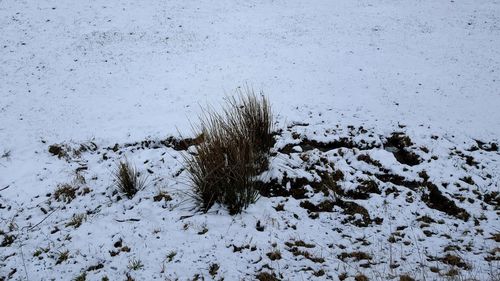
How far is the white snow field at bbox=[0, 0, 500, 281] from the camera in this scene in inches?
148

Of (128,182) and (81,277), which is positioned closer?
(81,277)

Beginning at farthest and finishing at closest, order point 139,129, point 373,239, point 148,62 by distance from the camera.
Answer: point 148,62, point 139,129, point 373,239

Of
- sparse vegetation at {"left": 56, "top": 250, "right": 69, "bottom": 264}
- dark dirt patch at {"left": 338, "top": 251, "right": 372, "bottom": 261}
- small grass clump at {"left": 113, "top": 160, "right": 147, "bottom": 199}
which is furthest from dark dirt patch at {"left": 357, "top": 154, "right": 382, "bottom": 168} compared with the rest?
sparse vegetation at {"left": 56, "top": 250, "right": 69, "bottom": 264}

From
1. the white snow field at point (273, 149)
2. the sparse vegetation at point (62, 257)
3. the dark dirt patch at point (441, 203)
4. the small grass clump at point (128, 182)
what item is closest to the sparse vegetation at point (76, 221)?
the white snow field at point (273, 149)

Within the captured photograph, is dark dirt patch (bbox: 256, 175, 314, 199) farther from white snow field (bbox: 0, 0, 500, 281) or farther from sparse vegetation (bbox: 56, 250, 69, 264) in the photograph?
sparse vegetation (bbox: 56, 250, 69, 264)

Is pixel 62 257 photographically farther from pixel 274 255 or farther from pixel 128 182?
pixel 274 255

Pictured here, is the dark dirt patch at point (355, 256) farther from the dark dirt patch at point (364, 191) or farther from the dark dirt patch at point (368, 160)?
the dark dirt patch at point (368, 160)

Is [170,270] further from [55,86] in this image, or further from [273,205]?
[55,86]

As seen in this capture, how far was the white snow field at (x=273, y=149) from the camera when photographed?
376cm

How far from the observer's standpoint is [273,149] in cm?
584

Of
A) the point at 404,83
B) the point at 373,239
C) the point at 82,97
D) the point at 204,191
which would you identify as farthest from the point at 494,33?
the point at 82,97

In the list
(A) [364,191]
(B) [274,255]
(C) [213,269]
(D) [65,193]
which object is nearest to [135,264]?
(C) [213,269]

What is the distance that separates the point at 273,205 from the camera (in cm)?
457

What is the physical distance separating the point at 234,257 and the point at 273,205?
1.08 m
